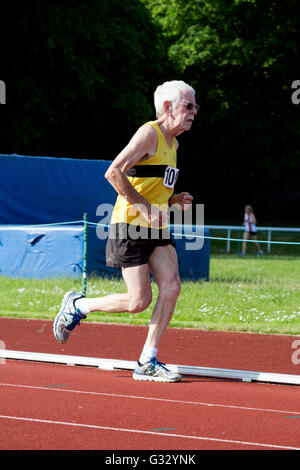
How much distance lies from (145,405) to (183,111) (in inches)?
94.0

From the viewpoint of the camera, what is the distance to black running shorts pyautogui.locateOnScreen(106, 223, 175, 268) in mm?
7031

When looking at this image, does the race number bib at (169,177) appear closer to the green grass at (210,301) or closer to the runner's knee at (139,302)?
the runner's knee at (139,302)

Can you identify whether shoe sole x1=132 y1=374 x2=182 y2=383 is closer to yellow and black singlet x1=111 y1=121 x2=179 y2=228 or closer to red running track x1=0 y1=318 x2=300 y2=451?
red running track x1=0 y1=318 x2=300 y2=451

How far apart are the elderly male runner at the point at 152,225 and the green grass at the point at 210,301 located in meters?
4.12

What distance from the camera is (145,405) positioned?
242 inches

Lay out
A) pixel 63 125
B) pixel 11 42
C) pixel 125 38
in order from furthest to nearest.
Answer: pixel 63 125, pixel 125 38, pixel 11 42

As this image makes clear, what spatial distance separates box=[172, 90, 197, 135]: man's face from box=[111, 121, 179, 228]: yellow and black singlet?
0.53ft

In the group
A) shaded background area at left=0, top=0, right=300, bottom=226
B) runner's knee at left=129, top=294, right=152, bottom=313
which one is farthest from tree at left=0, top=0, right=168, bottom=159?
runner's knee at left=129, top=294, right=152, bottom=313

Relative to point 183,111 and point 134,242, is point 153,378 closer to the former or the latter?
point 134,242

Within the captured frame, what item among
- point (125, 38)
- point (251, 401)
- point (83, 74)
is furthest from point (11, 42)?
point (251, 401)

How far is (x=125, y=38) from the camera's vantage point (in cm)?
3300

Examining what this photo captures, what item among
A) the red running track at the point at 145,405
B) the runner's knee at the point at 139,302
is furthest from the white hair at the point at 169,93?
the red running track at the point at 145,405
